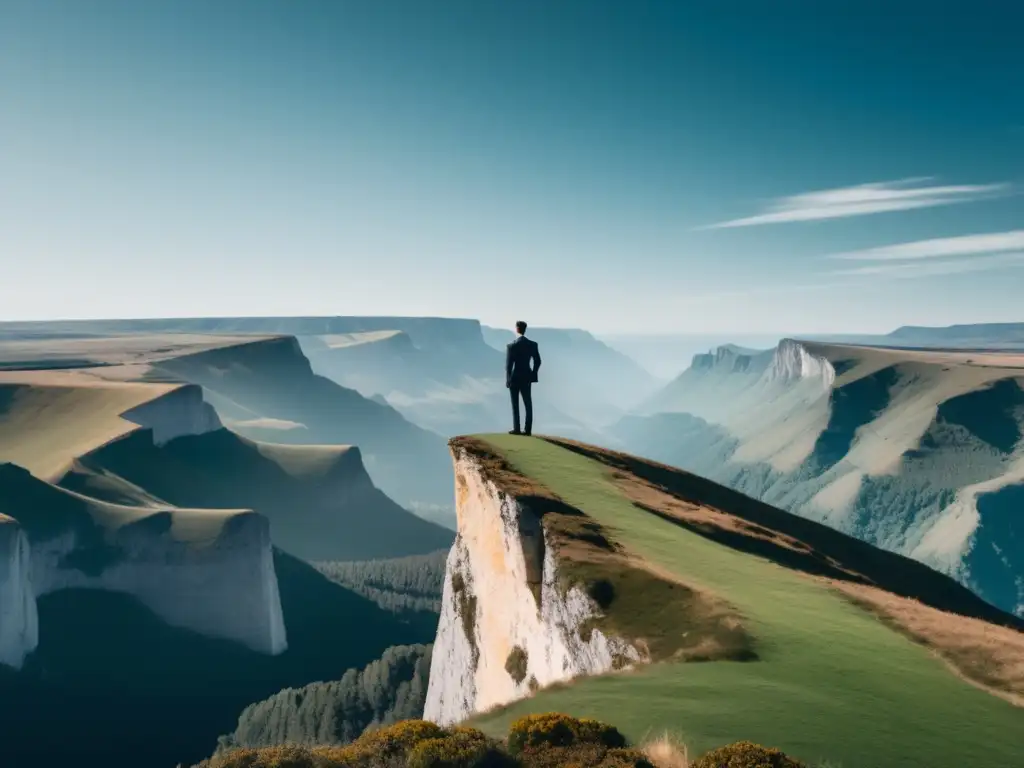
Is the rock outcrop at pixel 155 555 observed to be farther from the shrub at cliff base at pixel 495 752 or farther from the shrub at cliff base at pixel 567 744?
the shrub at cliff base at pixel 567 744

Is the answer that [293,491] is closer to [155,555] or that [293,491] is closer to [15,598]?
[155,555]

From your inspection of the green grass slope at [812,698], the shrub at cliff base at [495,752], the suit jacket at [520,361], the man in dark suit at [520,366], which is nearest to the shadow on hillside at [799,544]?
the man in dark suit at [520,366]

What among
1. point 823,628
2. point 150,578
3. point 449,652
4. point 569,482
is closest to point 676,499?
point 569,482

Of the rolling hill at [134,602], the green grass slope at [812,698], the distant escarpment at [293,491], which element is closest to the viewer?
the green grass slope at [812,698]

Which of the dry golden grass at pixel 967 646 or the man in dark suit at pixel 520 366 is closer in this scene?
the dry golden grass at pixel 967 646

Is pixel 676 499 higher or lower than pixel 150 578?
higher

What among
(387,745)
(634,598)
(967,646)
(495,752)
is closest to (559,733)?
(495,752)

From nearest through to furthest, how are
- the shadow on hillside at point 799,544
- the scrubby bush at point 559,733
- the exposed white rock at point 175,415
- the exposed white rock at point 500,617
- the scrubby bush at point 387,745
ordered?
the scrubby bush at point 387,745, the scrubby bush at point 559,733, the exposed white rock at point 500,617, the shadow on hillside at point 799,544, the exposed white rock at point 175,415

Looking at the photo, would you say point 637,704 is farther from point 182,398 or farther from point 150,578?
point 182,398
